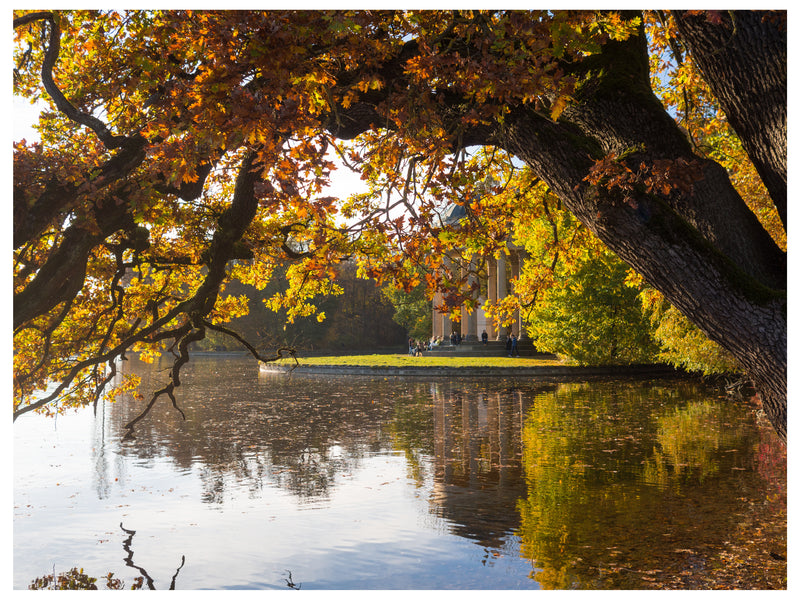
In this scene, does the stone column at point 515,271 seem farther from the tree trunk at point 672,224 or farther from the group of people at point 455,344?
the tree trunk at point 672,224

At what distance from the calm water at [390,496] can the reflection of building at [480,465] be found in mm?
51

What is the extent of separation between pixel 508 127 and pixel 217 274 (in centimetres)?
430

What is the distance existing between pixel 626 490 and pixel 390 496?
3647 millimetres

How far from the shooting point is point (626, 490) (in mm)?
11375

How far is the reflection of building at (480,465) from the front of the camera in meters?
9.72

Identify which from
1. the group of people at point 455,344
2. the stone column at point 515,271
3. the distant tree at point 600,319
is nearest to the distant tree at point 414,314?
the group of people at point 455,344

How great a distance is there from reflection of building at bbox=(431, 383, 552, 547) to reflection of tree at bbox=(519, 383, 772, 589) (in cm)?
30

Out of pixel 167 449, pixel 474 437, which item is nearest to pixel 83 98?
pixel 167 449

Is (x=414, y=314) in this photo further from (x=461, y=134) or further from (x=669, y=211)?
(x=669, y=211)

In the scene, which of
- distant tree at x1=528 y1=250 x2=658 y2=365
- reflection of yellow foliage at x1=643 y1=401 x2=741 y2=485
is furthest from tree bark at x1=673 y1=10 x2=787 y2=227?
distant tree at x1=528 y1=250 x2=658 y2=365
